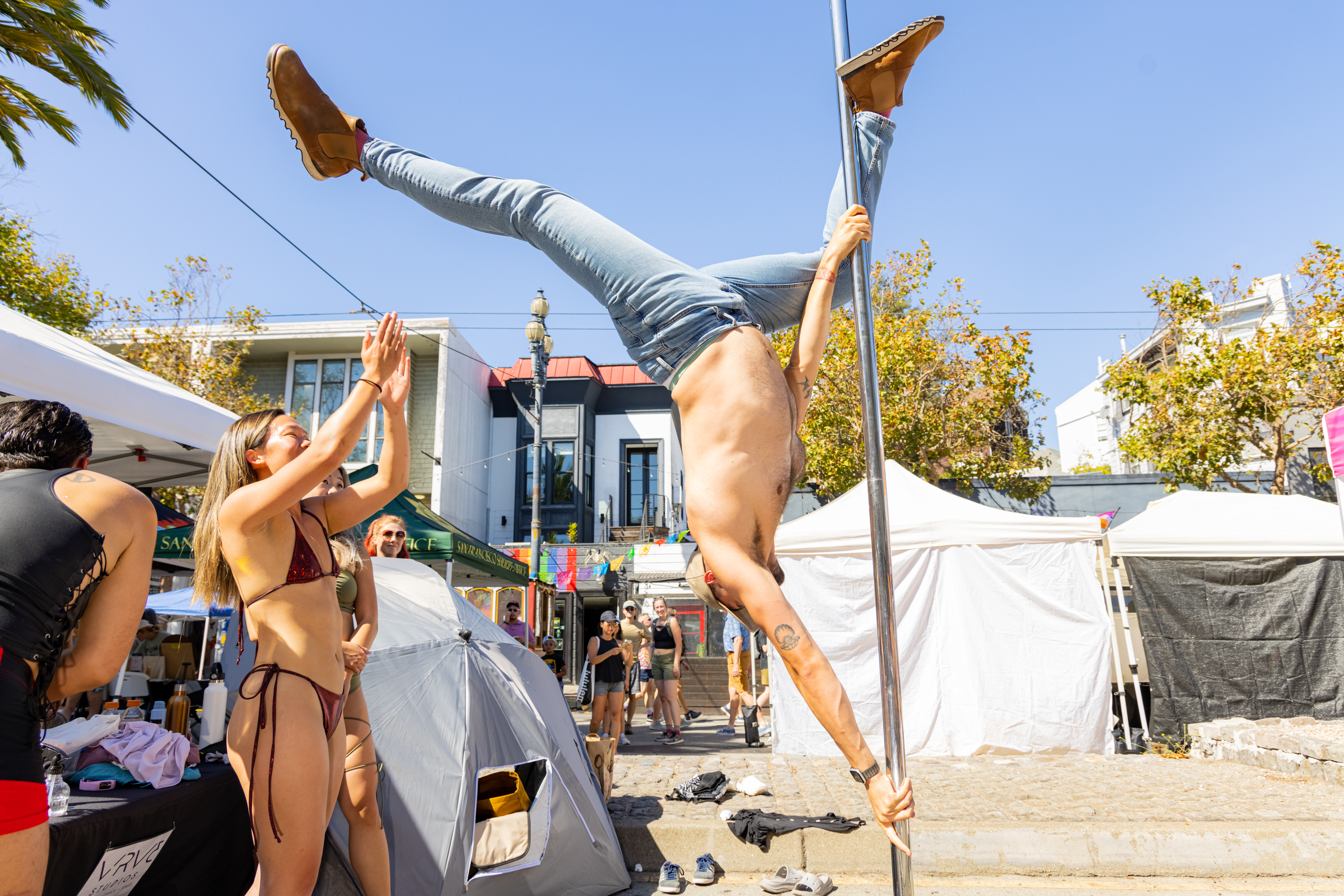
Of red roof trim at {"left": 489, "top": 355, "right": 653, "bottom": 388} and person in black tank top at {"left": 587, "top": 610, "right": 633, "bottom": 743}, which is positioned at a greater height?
red roof trim at {"left": 489, "top": 355, "right": 653, "bottom": 388}

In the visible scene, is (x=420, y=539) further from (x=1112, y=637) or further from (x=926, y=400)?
(x=926, y=400)

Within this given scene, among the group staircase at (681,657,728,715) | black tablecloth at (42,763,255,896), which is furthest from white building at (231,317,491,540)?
black tablecloth at (42,763,255,896)

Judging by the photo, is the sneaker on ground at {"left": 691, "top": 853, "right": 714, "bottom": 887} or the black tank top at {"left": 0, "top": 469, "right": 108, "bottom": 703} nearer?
the black tank top at {"left": 0, "top": 469, "right": 108, "bottom": 703}

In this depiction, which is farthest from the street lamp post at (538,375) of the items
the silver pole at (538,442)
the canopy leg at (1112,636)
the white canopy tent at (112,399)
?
the canopy leg at (1112,636)

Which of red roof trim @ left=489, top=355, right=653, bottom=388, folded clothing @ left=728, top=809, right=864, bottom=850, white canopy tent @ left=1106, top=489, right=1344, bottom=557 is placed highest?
red roof trim @ left=489, top=355, right=653, bottom=388

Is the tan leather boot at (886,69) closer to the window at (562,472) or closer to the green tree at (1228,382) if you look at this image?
the green tree at (1228,382)

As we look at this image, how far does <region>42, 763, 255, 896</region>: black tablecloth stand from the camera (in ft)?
8.12

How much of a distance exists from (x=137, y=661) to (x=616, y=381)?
1827 centimetres

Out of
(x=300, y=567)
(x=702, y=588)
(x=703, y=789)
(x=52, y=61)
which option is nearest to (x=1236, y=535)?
(x=703, y=789)

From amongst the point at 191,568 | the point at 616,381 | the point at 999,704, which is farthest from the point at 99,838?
the point at 616,381

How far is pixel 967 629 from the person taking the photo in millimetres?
8172

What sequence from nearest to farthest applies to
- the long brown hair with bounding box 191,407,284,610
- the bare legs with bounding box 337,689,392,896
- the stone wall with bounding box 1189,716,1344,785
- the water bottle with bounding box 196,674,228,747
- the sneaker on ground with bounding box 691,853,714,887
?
the long brown hair with bounding box 191,407,284,610 → the bare legs with bounding box 337,689,392,896 → the water bottle with bounding box 196,674,228,747 → the sneaker on ground with bounding box 691,853,714,887 → the stone wall with bounding box 1189,716,1344,785

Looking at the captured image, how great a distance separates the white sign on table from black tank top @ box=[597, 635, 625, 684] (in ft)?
21.0

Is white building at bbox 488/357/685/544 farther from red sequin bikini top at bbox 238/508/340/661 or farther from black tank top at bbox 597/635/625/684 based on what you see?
red sequin bikini top at bbox 238/508/340/661
